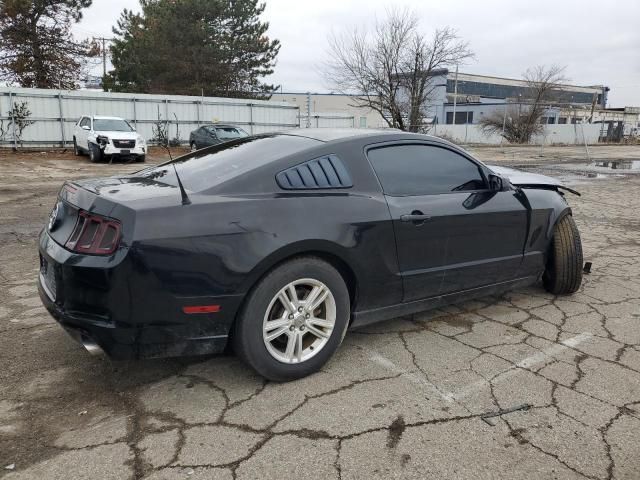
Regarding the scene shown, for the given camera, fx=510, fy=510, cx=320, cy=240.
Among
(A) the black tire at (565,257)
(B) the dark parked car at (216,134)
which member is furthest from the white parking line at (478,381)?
(B) the dark parked car at (216,134)

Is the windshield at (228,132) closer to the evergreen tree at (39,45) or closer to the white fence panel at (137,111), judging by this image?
the white fence panel at (137,111)

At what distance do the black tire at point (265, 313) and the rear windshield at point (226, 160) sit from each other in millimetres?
658

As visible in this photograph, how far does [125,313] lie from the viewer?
8.31 ft

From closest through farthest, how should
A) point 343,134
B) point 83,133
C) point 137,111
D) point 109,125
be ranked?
1. point 343,134
2. point 109,125
3. point 83,133
4. point 137,111

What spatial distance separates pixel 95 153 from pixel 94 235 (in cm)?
1767

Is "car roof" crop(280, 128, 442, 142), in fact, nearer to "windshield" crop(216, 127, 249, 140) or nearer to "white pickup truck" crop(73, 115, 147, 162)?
"white pickup truck" crop(73, 115, 147, 162)

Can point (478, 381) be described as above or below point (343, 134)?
below

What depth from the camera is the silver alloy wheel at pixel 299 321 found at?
2.88 m

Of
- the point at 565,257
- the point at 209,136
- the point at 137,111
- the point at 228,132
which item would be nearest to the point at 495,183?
the point at 565,257

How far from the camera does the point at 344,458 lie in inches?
92.3

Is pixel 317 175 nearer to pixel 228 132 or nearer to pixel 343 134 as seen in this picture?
pixel 343 134

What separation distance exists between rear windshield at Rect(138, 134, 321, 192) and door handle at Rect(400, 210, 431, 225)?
2.49 feet

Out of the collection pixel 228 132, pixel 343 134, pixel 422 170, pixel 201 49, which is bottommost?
pixel 422 170

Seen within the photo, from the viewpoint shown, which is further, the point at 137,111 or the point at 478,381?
the point at 137,111
